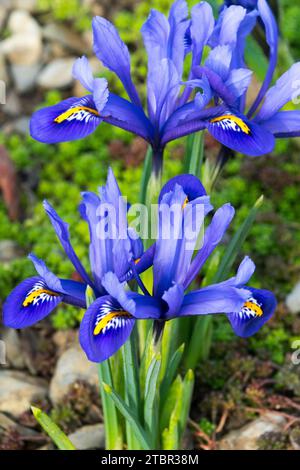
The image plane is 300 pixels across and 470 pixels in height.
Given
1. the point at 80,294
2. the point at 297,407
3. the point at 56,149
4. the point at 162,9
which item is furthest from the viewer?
the point at 162,9

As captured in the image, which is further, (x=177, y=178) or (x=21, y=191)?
(x=21, y=191)

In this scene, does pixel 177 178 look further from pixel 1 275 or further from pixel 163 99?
pixel 1 275

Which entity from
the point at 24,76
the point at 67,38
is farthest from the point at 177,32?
the point at 67,38

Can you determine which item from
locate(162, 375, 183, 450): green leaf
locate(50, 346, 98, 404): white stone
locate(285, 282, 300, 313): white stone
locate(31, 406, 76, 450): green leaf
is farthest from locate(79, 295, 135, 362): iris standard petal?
locate(285, 282, 300, 313): white stone

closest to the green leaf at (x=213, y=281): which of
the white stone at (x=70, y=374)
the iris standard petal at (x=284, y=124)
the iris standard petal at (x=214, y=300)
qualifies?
the iris standard petal at (x=284, y=124)

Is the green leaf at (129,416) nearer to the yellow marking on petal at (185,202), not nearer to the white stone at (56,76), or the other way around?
the yellow marking on petal at (185,202)

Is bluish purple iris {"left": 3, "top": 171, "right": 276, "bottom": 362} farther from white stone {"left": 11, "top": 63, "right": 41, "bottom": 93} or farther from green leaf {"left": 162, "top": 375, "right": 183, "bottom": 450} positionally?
white stone {"left": 11, "top": 63, "right": 41, "bottom": 93}

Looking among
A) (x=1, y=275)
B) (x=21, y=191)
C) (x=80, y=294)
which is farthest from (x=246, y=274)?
(x=21, y=191)
